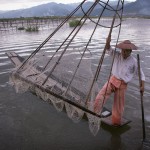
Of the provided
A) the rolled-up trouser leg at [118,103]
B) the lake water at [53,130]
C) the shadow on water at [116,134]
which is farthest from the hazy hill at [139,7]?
the rolled-up trouser leg at [118,103]

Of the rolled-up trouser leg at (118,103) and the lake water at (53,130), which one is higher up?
the rolled-up trouser leg at (118,103)

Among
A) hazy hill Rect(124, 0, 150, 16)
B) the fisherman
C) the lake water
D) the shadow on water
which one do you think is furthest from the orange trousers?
hazy hill Rect(124, 0, 150, 16)

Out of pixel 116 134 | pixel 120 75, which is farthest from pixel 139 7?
pixel 120 75

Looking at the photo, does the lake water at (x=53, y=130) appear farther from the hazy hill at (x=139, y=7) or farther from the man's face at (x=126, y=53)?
the hazy hill at (x=139, y=7)

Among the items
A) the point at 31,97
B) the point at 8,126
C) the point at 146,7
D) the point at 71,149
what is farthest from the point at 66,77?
the point at 146,7

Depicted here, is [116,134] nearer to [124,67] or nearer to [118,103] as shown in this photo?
[118,103]

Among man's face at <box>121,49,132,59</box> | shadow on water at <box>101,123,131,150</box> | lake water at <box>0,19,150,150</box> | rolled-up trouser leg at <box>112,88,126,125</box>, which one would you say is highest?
man's face at <box>121,49,132,59</box>

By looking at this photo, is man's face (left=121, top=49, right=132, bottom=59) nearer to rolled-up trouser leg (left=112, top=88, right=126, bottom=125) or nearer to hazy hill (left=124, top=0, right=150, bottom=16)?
rolled-up trouser leg (left=112, top=88, right=126, bottom=125)

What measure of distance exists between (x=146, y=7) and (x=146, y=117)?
168m

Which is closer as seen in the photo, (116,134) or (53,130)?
(116,134)

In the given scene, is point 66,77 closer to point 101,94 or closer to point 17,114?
point 17,114

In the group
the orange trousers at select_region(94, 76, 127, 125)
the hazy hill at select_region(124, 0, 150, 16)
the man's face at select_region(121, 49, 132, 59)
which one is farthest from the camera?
the hazy hill at select_region(124, 0, 150, 16)

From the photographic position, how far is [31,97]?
6934 millimetres

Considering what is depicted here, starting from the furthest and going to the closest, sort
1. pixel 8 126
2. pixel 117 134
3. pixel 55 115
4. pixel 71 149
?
pixel 55 115 < pixel 8 126 < pixel 117 134 < pixel 71 149
